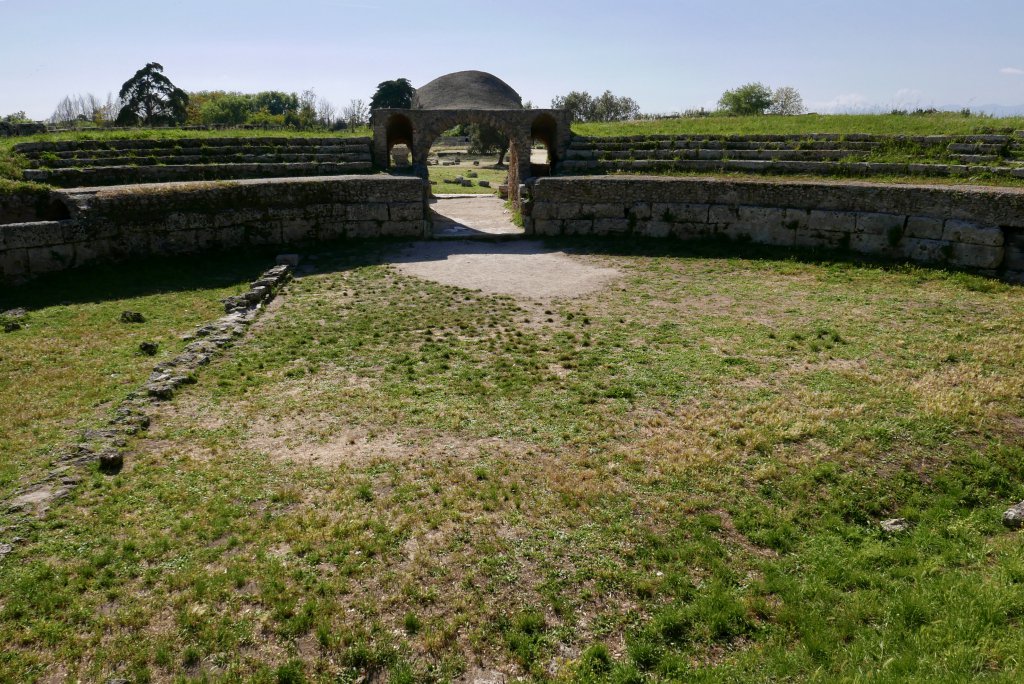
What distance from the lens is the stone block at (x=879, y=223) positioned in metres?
14.6

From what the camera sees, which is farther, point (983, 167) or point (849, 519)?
point (983, 167)

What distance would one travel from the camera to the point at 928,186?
1473 centimetres

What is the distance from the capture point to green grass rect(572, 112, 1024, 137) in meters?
18.5

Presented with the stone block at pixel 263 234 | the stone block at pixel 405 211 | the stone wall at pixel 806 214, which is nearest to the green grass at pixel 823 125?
the stone wall at pixel 806 214

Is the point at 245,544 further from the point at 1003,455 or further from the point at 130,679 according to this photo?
the point at 1003,455

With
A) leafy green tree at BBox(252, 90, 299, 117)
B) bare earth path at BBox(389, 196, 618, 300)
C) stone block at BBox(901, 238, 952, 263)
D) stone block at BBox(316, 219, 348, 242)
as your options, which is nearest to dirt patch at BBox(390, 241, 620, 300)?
bare earth path at BBox(389, 196, 618, 300)

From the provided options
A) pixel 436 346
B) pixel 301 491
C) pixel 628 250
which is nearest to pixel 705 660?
pixel 301 491

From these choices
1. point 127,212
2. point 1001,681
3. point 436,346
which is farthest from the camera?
point 127,212

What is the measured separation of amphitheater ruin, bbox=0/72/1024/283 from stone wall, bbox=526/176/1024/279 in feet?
0.10

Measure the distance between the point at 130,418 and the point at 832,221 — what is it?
15095mm

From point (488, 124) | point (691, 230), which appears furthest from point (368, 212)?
point (691, 230)

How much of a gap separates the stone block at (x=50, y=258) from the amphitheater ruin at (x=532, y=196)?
0.03 m

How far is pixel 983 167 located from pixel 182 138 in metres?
22.2

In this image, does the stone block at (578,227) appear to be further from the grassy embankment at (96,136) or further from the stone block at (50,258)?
the stone block at (50,258)
